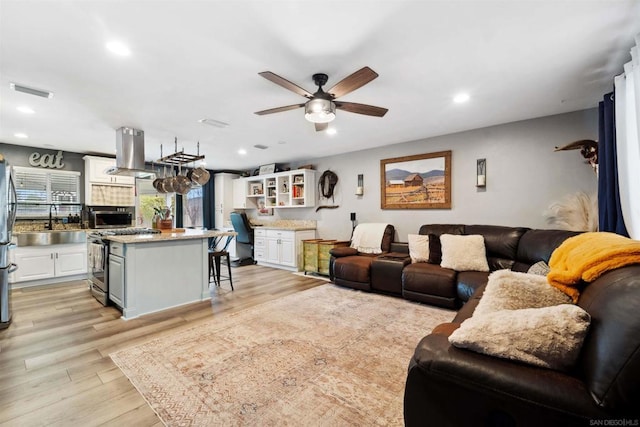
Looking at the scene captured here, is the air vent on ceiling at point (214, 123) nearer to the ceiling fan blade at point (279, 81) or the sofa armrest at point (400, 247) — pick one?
the ceiling fan blade at point (279, 81)

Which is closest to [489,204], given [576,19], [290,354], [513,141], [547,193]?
[547,193]

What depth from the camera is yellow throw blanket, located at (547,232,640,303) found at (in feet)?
3.77

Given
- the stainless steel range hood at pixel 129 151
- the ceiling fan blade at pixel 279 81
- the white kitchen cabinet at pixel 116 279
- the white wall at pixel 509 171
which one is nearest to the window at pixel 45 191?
the stainless steel range hood at pixel 129 151

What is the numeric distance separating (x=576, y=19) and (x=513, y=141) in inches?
92.1

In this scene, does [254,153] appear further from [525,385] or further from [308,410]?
[525,385]

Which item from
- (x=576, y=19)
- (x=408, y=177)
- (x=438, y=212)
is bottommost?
(x=438, y=212)

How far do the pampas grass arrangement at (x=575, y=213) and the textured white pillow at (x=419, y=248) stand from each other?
5.05 feet

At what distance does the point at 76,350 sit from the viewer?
2.46 metres

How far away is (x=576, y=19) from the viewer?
180cm

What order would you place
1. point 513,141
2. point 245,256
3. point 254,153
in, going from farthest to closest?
point 245,256, point 254,153, point 513,141

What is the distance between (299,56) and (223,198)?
591 centimetres

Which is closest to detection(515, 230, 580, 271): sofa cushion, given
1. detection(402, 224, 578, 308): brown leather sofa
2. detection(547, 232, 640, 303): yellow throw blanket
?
detection(402, 224, 578, 308): brown leather sofa

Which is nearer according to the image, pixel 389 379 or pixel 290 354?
pixel 389 379

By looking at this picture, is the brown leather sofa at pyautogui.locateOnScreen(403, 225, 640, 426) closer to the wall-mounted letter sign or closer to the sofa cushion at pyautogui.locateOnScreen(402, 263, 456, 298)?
the sofa cushion at pyautogui.locateOnScreen(402, 263, 456, 298)
